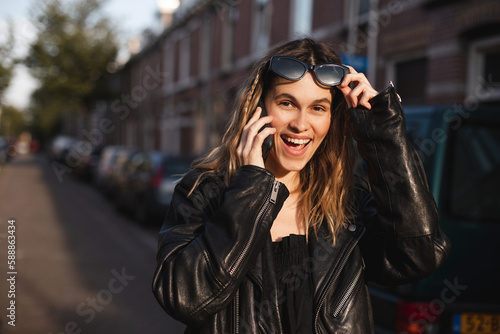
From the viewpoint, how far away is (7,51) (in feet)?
30.1

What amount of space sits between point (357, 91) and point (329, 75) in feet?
0.38

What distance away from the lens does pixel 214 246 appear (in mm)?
1573

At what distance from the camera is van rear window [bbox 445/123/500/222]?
3191 mm

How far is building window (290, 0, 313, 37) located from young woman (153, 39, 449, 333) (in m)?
12.6

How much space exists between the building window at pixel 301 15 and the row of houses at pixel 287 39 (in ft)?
0.09

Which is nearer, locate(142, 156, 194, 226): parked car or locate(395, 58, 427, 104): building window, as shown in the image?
locate(395, 58, 427, 104): building window

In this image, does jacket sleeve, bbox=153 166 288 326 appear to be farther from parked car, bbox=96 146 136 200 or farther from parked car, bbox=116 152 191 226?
parked car, bbox=96 146 136 200

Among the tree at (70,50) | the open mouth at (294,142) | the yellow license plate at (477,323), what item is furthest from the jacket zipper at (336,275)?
the tree at (70,50)

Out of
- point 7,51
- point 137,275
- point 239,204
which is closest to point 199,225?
point 239,204

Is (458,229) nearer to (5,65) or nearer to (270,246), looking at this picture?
(270,246)

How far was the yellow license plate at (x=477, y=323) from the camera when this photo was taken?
2994 mm

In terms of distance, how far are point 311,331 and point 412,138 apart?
191cm

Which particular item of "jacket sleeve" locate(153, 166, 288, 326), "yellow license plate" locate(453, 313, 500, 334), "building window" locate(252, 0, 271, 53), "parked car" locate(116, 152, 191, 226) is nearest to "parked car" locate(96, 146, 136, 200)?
"parked car" locate(116, 152, 191, 226)

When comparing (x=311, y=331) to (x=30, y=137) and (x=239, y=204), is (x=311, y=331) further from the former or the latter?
(x=30, y=137)
